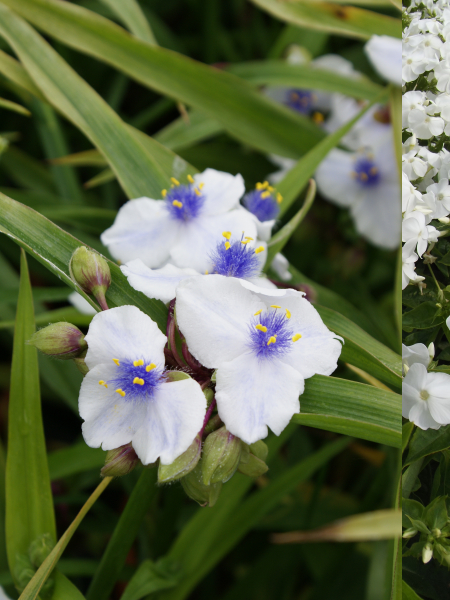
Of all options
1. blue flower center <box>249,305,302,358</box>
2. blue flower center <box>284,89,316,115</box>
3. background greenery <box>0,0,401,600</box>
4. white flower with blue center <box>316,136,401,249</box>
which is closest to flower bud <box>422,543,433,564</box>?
background greenery <box>0,0,401,600</box>

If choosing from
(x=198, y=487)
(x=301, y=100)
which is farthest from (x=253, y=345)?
(x=301, y=100)

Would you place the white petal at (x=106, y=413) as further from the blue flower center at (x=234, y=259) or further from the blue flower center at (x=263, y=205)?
the blue flower center at (x=263, y=205)

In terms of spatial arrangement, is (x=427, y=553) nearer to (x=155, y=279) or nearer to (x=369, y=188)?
(x=155, y=279)

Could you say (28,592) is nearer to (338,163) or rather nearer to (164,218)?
(164,218)

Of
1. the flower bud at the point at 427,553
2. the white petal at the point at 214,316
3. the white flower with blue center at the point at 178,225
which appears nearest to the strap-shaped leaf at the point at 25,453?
the white flower with blue center at the point at 178,225

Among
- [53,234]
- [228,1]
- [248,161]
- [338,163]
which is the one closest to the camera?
[53,234]

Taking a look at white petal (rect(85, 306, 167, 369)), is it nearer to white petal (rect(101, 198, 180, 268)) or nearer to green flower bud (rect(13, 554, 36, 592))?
white petal (rect(101, 198, 180, 268))

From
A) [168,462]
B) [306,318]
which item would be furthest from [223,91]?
[168,462]

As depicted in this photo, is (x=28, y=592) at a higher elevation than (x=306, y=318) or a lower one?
lower
